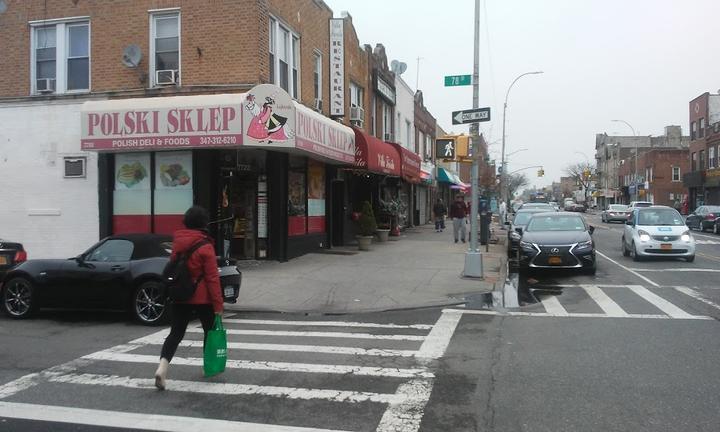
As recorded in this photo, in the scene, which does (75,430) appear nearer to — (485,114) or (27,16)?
(485,114)

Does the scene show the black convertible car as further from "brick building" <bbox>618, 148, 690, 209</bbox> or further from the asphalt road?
"brick building" <bbox>618, 148, 690, 209</bbox>

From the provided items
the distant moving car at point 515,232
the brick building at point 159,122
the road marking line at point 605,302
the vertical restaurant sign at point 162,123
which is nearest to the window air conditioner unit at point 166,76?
the brick building at point 159,122

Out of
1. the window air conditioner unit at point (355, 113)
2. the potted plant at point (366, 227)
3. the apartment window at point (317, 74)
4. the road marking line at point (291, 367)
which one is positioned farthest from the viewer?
the window air conditioner unit at point (355, 113)

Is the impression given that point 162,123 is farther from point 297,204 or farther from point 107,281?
point 107,281

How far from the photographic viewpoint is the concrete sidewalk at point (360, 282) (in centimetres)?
1051

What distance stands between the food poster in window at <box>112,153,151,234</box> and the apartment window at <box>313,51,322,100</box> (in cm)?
559

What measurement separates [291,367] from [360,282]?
6.12 metres

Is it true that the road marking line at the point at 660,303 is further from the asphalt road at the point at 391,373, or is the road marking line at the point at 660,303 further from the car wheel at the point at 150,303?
the car wheel at the point at 150,303

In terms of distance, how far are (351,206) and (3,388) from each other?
1651 centimetres

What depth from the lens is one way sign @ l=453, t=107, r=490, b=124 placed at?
13258 millimetres

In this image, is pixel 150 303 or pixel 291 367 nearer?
pixel 291 367

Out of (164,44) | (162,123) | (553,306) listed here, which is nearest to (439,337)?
(553,306)

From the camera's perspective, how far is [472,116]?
43.9ft

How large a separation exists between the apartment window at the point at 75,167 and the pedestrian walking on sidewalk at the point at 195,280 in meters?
10.7
